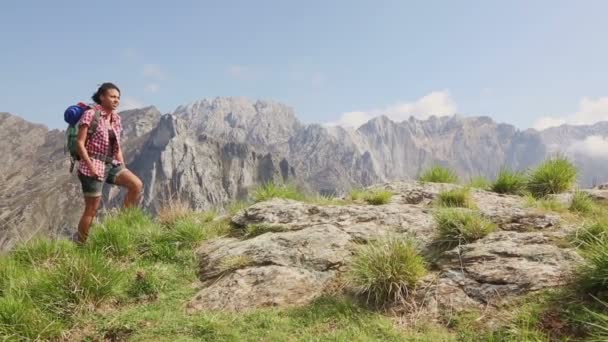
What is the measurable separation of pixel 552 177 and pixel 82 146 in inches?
475

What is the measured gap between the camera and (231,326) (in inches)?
226

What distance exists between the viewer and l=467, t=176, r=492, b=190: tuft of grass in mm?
12927

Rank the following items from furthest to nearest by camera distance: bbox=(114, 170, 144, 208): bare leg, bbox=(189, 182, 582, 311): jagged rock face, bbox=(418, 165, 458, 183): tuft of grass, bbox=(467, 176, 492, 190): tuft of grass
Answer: bbox=(418, 165, 458, 183): tuft of grass < bbox=(467, 176, 492, 190): tuft of grass < bbox=(114, 170, 144, 208): bare leg < bbox=(189, 182, 582, 311): jagged rock face

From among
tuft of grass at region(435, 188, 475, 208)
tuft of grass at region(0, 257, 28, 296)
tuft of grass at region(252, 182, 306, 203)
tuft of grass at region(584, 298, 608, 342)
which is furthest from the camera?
tuft of grass at region(252, 182, 306, 203)

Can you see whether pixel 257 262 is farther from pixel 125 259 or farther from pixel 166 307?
pixel 125 259

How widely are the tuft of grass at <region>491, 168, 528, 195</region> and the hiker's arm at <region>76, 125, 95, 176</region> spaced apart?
1116 cm

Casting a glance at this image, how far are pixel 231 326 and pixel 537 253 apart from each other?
15.4 ft

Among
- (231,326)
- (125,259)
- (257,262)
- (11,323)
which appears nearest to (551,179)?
(257,262)

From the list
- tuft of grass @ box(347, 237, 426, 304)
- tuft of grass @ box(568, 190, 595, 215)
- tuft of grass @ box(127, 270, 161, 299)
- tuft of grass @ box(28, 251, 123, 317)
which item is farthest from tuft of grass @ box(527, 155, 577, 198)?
tuft of grass @ box(28, 251, 123, 317)

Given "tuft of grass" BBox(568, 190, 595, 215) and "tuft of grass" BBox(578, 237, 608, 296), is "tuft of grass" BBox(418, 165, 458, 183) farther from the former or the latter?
"tuft of grass" BBox(578, 237, 608, 296)

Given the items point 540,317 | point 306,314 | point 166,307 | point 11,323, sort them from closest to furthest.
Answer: point 540,317
point 11,323
point 306,314
point 166,307

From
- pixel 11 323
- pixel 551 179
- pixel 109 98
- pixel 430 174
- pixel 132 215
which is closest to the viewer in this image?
pixel 11 323

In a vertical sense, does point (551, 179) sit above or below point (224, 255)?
above

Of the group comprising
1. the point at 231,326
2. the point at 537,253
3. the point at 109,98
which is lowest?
the point at 231,326
